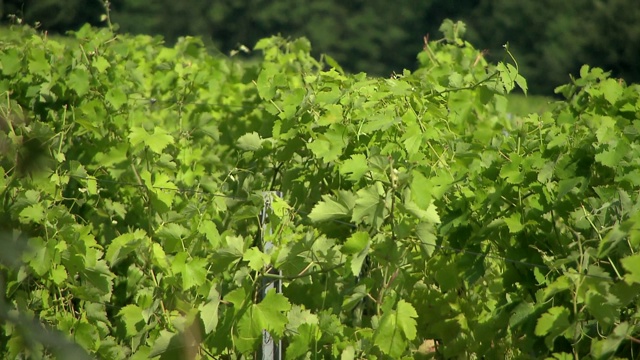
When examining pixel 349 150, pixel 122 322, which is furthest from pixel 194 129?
pixel 349 150

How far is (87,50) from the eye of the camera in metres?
4.40

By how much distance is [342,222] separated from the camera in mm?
3074

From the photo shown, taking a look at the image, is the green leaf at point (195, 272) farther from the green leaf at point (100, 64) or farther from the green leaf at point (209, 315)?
the green leaf at point (100, 64)

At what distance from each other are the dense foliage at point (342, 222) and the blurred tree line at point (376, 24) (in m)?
40.3

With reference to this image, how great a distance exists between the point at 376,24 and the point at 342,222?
52.6 meters

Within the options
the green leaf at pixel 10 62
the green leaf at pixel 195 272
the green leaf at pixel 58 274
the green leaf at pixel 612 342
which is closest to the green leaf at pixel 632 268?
the green leaf at pixel 612 342

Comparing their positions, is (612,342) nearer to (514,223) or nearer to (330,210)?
(514,223)

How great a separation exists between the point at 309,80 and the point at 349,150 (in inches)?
17.3

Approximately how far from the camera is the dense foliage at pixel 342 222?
9.37ft

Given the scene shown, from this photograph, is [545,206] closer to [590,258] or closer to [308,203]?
[590,258]

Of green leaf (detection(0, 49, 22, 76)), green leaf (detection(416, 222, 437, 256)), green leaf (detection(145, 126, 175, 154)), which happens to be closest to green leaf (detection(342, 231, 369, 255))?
green leaf (detection(416, 222, 437, 256))

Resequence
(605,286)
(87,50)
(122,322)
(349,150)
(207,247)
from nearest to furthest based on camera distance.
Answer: (605,286), (349,150), (207,247), (122,322), (87,50)

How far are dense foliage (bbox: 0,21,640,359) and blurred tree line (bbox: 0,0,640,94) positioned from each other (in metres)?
40.3

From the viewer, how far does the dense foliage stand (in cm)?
286
